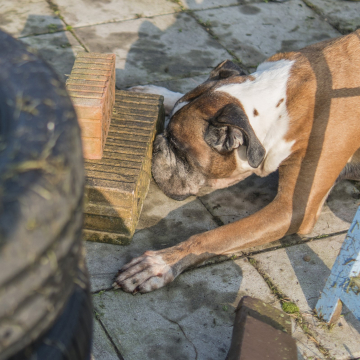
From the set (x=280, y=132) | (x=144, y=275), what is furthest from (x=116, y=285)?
(x=280, y=132)

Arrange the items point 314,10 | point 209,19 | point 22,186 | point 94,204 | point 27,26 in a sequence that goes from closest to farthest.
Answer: point 22,186 → point 94,204 → point 27,26 → point 209,19 → point 314,10

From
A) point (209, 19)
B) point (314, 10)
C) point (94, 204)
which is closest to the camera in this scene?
point (94, 204)

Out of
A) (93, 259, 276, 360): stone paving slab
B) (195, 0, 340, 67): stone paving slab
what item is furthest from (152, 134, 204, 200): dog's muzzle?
(195, 0, 340, 67): stone paving slab

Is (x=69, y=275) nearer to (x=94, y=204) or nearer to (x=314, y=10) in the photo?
(x=94, y=204)

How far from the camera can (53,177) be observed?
1228 millimetres

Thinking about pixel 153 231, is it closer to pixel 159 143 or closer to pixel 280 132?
pixel 159 143

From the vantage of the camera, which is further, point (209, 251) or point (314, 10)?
point (314, 10)

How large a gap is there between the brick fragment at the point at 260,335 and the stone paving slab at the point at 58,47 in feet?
10.5

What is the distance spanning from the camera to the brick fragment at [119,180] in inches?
120

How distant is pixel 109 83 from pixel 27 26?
261 centimetres

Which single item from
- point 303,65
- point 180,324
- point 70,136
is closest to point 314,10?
point 303,65

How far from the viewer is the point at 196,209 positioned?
364 cm

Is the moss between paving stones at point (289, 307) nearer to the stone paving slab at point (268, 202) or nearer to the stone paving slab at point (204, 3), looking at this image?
the stone paving slab at point (268, 202)

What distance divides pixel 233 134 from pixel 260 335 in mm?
1365
